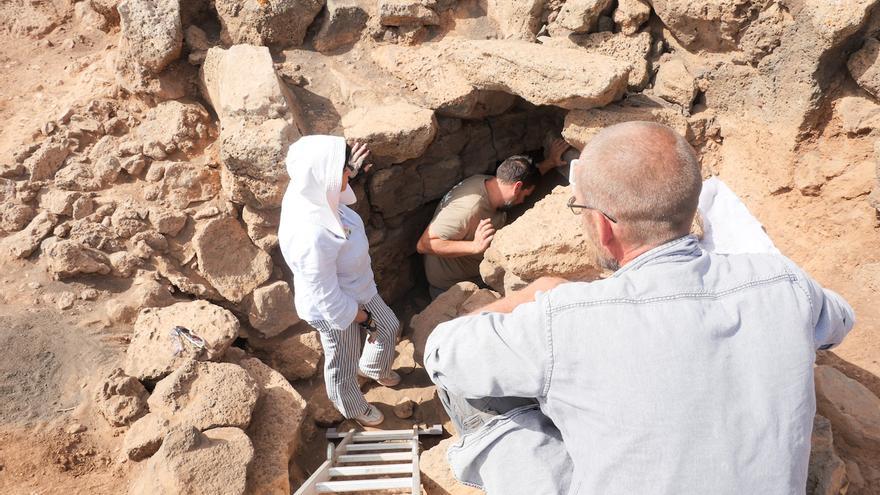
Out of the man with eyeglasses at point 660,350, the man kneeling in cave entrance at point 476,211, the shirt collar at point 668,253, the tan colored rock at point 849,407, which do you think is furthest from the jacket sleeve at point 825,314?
the man kneeling in cave entrance at point 476,211

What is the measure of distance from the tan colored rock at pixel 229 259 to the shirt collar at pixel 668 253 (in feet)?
9.35

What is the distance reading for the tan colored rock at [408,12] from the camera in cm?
455

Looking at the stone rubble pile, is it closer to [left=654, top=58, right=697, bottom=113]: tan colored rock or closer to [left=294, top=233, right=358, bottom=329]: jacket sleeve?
[left=654, top=58, right=697, bottom=113]: tan colored rock

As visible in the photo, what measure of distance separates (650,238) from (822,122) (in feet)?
8.50

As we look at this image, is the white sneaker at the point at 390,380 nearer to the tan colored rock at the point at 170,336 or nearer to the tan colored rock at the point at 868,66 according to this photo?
the tan colored rock at the point at 170,336

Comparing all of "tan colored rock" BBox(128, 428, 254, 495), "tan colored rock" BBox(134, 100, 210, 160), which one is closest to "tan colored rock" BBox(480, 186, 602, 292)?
"tan colored rock" BBox(128, 428, 254, 495)

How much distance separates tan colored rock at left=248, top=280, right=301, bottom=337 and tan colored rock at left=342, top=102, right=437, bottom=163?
114 cm

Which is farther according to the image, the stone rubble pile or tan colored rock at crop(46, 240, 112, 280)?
tan colored rock at crop(46, 240, 112, 280)

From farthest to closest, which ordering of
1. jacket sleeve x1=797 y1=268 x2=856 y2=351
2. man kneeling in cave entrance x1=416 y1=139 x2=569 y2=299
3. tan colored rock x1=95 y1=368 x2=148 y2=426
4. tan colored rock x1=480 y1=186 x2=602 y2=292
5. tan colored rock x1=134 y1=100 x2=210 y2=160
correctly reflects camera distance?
man kneeling in cave entrance x1=416 y1=139 x2=569 y2=299, tan colored rock x1=134 y1=100 x2=210 y2=160, tan colored rock x1=480 y1=186 x2=602 y2=292, tan colored rock x1=95 y1=368 x2=148 y2=426, jacket sleeve x1=797 y1=268 x2=856 y2=351

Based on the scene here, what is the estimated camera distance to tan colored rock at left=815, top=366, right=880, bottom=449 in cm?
261

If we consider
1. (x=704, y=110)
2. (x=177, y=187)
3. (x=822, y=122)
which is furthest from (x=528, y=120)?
(x=177, y=187)

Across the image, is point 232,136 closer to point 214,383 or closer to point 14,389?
point 214,383

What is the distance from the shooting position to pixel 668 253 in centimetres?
164

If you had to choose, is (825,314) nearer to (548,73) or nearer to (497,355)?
(497,355)
